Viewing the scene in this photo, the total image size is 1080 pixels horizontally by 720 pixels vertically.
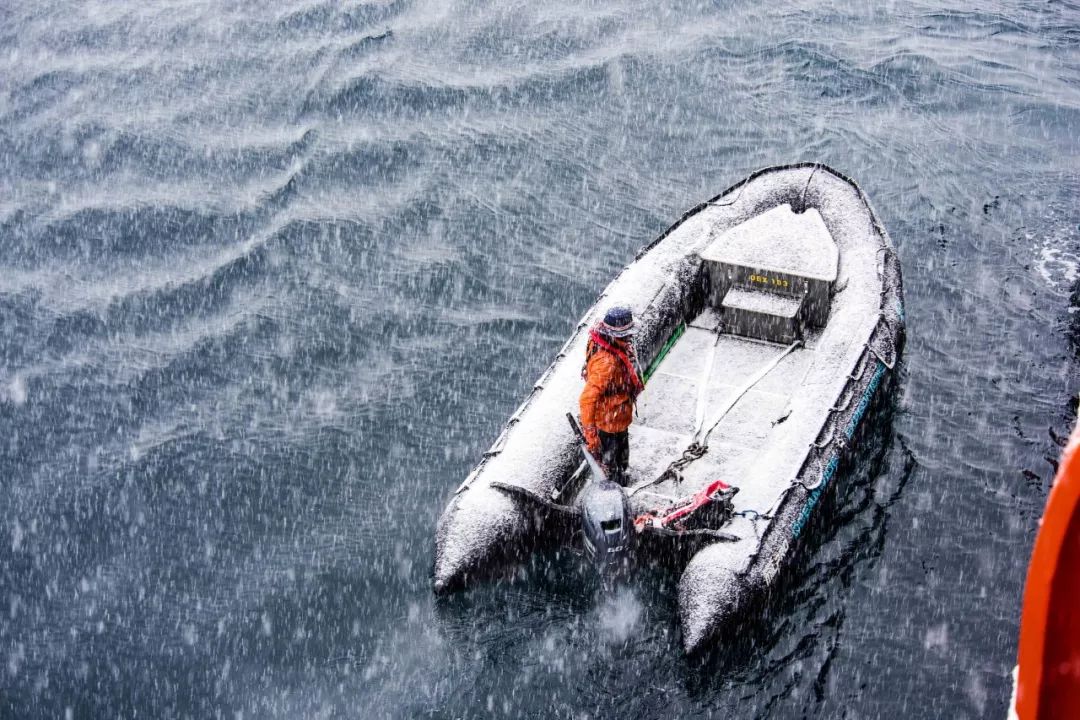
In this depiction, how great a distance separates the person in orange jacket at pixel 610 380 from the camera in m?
6.52

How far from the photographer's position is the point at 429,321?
10344 millimetres

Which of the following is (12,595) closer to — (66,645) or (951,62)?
(66,645)

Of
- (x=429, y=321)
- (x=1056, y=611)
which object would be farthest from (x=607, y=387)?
(x=1056, y=611)

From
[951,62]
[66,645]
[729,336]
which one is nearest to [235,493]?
[66,645]

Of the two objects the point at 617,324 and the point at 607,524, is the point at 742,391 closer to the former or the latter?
the point at 617,324

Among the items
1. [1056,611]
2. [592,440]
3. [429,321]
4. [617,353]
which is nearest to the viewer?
[1056,611]

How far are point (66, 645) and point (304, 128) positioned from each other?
8608mm

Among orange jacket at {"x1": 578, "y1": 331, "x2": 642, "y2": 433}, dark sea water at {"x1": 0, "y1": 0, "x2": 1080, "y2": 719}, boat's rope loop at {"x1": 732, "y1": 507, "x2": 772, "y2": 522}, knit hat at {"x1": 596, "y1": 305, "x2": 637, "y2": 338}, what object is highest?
knit hat at {"x1": 596, "y1": 305, "x2": 637, "y2": 338}

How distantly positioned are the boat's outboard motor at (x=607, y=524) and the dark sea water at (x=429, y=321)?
0.66 m

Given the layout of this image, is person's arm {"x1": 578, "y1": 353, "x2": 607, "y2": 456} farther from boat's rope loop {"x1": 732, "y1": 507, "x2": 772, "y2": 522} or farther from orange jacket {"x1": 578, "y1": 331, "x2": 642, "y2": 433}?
boat's rope loop {"x1": 732, "y1": 507, "x2": 772, "y2": 522}

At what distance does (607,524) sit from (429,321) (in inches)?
187

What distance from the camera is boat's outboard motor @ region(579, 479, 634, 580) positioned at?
6.12 metres

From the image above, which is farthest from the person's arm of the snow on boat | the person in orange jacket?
the snow on boat

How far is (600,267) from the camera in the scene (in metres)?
11.0
